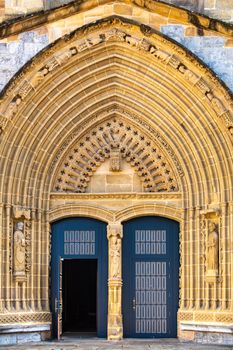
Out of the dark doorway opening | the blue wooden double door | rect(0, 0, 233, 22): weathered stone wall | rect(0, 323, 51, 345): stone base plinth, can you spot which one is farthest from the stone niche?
the dark doorway opening

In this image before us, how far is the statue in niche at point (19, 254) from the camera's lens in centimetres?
1836

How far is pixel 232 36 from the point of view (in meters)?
18.2

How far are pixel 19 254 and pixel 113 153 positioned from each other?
10.2ft

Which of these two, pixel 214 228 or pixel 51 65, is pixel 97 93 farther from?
pixel 214 228

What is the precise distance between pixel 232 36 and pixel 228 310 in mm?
5728

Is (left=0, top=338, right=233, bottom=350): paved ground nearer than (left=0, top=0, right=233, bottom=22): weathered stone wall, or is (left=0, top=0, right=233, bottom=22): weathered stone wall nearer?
(left=0, top=338, right=233, bottom=350): paved ground

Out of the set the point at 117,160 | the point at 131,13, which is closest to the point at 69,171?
the point at 117,160

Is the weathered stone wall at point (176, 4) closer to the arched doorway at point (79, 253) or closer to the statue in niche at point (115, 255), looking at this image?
the arched doorway at point (79, 253)

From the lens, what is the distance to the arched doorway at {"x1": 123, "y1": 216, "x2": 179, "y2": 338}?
19.1 metres

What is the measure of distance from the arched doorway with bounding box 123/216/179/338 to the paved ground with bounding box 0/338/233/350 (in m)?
0.46

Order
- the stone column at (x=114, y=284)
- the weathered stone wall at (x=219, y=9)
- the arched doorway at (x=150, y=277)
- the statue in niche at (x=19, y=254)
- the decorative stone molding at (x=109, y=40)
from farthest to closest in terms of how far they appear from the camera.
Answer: the arched doorway at (x=150, y=277)
the stone column at (x=114, y=284)
the weathered stone wall at (x=219, y=9)
the statue in niche at (x=19, y=254)
the decorative stone molding at (x=109, y=40)

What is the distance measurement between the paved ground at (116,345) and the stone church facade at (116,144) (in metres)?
0.43

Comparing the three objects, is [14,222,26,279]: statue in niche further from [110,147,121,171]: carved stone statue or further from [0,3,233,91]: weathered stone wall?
[0,3,233,91]: weathered stone wall

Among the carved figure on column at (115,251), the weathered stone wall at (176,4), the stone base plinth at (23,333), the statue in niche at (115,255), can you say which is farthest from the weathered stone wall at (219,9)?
the stone base plinth at (23,333)
